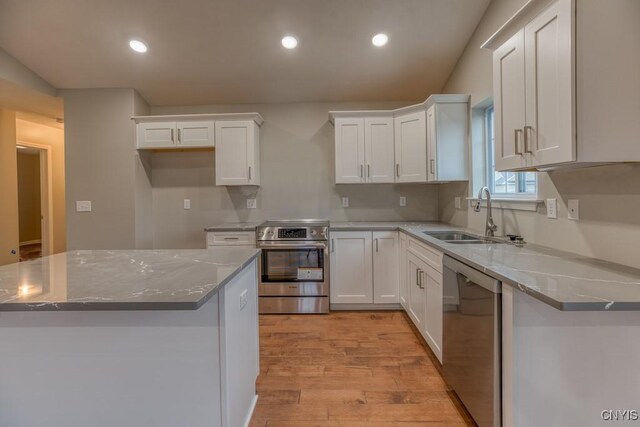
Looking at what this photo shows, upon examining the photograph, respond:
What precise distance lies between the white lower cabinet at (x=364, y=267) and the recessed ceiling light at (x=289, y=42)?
1884mm

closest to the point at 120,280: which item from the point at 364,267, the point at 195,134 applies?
the point at 364,267

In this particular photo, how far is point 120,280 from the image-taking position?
1.37m

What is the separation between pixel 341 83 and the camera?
3.70m

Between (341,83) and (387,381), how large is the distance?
300cm

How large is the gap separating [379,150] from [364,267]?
1290 mm

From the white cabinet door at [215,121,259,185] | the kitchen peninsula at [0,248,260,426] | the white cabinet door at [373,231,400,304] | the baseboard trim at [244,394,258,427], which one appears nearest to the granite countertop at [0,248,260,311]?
the kitchen peninsula at [0,248,260,426]

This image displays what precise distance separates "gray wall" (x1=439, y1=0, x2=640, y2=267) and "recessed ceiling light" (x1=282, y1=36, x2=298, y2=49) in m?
1.68

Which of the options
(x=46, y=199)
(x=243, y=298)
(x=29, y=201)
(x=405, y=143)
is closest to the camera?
(x=243, y=298)

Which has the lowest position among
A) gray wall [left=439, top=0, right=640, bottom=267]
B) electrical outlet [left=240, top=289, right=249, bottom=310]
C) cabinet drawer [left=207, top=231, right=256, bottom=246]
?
electrical outlet [left=240, top=289, right=249, bottom=310]

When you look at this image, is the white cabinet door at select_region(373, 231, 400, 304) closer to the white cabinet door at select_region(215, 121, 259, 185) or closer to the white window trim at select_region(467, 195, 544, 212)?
the white window trim at select_region(467, 195, 544, 212)

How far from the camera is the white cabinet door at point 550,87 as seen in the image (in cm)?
142

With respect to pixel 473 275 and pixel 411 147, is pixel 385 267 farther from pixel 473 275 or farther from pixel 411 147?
pixel 473 275

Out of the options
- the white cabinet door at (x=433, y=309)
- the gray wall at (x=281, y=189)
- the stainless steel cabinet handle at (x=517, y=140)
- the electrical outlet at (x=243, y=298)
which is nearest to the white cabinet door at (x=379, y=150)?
the gray wall at (x=281, y=189)

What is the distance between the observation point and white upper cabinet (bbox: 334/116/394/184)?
361 centimetres
